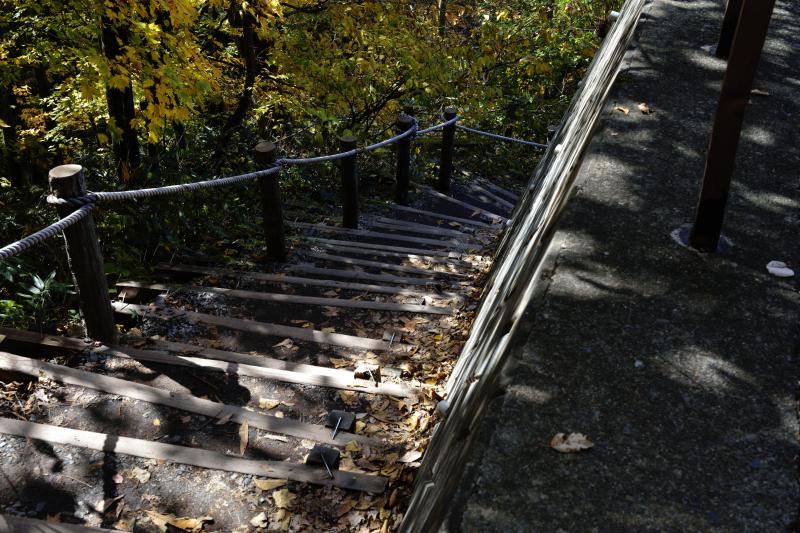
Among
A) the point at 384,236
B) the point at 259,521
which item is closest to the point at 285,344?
the point at 259,521

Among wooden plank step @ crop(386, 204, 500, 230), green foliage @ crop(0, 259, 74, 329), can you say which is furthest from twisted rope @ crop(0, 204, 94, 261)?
wooden plank step @ crop(386, 204, 500, 230)


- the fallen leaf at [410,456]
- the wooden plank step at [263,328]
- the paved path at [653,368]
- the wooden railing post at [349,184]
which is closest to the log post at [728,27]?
the paved path at [653,368]

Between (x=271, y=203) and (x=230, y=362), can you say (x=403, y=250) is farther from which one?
(x=230, y=362)

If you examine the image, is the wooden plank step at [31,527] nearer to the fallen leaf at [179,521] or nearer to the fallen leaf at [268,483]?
the fallen leaf at [179,521]

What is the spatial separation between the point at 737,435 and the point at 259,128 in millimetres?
9044

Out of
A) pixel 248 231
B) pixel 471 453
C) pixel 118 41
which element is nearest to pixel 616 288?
pixel 471 453

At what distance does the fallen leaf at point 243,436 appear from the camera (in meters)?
3.24

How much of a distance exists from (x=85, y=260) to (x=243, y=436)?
4.79 feet

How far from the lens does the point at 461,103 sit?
37.2 feet

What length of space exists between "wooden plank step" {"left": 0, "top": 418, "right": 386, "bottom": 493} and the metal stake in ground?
174 centimetres

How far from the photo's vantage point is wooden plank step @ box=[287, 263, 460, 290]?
5.82 meters

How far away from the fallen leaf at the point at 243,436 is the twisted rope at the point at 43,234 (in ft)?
4.42

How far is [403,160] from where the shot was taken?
8.93 m

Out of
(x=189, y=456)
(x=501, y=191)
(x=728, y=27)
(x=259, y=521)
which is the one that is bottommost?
(x=501, y=191)
